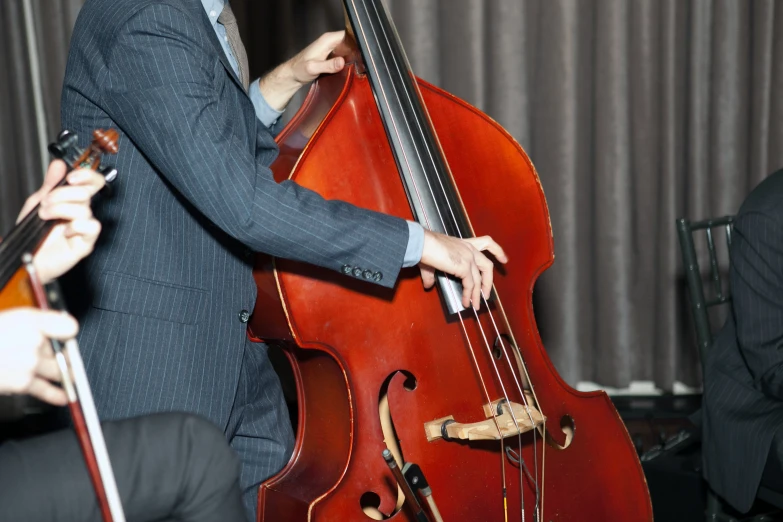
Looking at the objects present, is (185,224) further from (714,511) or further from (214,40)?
(714,511)

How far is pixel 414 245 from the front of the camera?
122cm

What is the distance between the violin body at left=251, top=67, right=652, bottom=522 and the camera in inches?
49.6

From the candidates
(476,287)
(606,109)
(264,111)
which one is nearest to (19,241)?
(476,287)

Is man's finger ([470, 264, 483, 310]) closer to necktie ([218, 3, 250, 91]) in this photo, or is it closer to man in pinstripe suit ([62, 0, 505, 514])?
man in pinstripe suit ([62, 0, 505, 514])

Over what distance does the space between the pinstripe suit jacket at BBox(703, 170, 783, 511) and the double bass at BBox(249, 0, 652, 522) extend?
389 millimetres

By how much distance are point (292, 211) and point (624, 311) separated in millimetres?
1887

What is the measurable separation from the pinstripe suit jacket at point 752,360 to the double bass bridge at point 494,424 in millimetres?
627

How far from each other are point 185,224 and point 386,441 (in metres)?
0.45

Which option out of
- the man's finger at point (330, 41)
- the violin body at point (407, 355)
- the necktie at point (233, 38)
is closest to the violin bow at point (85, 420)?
the violin body at point (407, 355)

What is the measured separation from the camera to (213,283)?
1.28m

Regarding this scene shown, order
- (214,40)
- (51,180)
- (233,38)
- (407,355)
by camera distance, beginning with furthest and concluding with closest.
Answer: (233,38), (407,355), (214,40), (51,180)

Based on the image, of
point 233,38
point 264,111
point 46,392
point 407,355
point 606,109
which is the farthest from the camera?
point 606,109

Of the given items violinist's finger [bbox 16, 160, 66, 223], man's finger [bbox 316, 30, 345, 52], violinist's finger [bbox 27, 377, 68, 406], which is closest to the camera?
violinist's finger [bbox 27, 377, 68, 406]

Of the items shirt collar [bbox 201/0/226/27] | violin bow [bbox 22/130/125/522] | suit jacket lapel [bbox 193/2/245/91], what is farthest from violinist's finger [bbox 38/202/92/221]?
shirt collar [bbox 201/0/226/27]
